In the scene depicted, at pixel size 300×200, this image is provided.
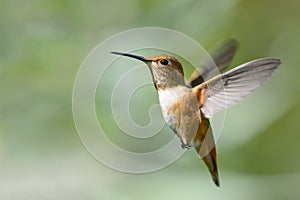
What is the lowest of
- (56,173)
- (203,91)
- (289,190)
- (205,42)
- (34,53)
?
(289,190)

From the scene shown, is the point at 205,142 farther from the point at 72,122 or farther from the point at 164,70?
the point at 72,122

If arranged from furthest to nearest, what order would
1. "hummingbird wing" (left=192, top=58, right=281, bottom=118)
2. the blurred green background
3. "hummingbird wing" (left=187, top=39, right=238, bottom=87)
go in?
1. the blurred green background
2. "hummingbird wing" (left=187, top=39, right=238, bottom=87)
3. "hummingbird wing" (left=192, top=58, right=281, bottom=118)

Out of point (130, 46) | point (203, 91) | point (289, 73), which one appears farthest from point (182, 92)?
point (289, 73)

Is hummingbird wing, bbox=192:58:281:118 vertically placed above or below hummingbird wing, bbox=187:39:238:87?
→ below

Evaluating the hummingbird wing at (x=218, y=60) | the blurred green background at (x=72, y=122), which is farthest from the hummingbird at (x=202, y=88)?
the blurred green background at (x=72, y=122)

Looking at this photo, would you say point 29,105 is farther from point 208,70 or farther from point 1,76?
point 208,70

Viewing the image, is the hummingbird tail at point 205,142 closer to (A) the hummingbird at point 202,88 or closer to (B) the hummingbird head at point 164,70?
(A) the hummingbird at point 202,88

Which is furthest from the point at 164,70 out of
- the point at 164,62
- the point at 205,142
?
the point at 205,142

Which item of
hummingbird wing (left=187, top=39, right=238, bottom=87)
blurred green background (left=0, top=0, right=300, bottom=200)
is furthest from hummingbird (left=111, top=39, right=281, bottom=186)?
blurred green background (left=0, top=0, right=300, bottom=200)

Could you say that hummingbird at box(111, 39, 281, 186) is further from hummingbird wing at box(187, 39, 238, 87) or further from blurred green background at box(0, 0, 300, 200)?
blurred green background at box(0, 0, 300, 200)
